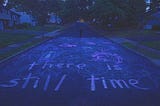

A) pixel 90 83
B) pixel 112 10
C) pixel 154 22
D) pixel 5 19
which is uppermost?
pixel 112 10

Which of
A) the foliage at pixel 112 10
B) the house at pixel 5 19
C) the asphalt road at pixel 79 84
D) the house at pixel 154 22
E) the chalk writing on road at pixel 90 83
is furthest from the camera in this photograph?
the house at pixel 5 19

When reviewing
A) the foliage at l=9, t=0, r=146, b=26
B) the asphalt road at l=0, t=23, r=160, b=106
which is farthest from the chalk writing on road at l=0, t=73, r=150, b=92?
the foliage at l=9, t=0, r=146, b=26

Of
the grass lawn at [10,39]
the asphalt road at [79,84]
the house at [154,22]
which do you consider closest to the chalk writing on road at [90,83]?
the asphalt road at [79,84]

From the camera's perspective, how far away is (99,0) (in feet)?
154

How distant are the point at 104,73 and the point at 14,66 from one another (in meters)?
4.58

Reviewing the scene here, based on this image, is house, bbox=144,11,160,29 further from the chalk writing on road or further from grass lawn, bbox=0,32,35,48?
the chalk writing on road

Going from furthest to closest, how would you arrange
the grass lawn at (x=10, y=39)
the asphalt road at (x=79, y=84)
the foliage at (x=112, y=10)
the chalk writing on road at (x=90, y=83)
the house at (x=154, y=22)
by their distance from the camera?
the house at (x=154, y=22) → the foliage at (x=112, y=10) → the grass lawn at (x=10, y=39) → the chalk writing on road at (x=90, y=83) → the asphalt road at (x=79, y=84)

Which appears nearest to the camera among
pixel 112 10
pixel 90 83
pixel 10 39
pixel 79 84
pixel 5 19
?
pixel 79 84

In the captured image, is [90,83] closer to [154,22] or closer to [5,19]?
[154,22]

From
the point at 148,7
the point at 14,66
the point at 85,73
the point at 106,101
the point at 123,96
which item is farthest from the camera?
the point at 148,7

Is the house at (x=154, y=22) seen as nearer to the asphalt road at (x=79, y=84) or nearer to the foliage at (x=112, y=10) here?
the foliage at (x=112, y=10)

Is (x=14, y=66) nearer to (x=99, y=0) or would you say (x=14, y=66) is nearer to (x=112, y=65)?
(x=112, y=65)

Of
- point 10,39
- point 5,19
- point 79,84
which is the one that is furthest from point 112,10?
point 79,84

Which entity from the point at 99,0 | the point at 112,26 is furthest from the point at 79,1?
the point at 99,0
